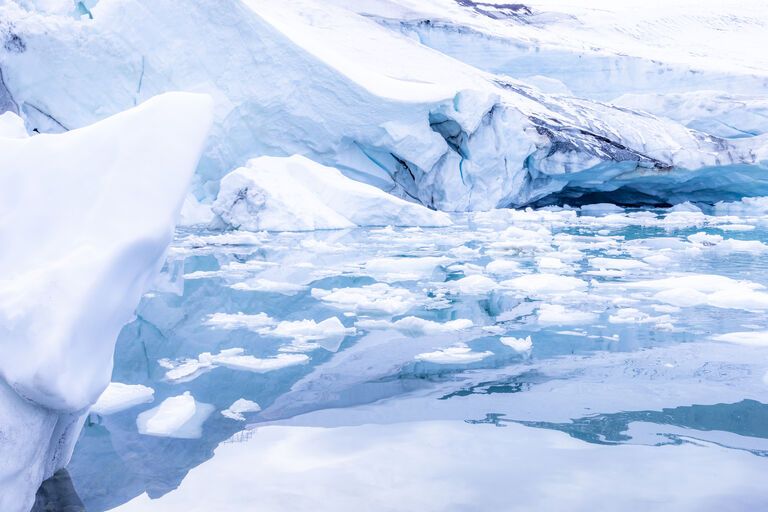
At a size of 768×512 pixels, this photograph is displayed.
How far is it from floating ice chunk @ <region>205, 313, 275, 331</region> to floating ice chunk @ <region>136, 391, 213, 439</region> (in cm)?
112

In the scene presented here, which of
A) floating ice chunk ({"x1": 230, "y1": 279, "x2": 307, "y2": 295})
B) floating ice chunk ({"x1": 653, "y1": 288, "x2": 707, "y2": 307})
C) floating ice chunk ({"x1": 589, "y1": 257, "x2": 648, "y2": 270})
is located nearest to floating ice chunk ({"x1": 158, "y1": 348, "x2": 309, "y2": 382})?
floating ice chunk ({"x1": 230, "y1": 279, "x2": 307, "y2": 295})

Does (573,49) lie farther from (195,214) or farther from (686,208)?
(195,214)

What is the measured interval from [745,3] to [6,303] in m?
28.9

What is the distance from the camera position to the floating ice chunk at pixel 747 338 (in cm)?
293

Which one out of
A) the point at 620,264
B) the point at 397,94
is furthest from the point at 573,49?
the point at 620,264

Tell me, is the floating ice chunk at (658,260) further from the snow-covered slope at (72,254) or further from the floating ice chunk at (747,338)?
the snow-covered slope at (72,254)

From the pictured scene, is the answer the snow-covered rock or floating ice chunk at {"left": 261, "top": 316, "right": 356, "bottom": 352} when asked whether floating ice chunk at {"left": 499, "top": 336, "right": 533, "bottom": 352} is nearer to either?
floating ice chunk at {"left": 261, "top": 316, "right": 356, "bottom": 352}

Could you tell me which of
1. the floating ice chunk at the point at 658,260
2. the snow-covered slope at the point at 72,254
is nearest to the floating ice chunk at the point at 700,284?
the floating ice chunk at the point at 658,260

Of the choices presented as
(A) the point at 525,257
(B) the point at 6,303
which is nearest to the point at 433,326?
(B) the point at 6,303

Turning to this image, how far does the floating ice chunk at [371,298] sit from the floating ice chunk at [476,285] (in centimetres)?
37

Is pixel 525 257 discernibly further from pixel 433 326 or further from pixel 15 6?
pixel 15 6

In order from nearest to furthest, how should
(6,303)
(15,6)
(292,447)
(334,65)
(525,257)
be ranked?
1. (6,303)
2. (292,447)
3. (525,257)
4. (15,6)
5. (334,65)

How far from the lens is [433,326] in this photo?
3258 mm

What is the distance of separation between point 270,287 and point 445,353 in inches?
74.4
